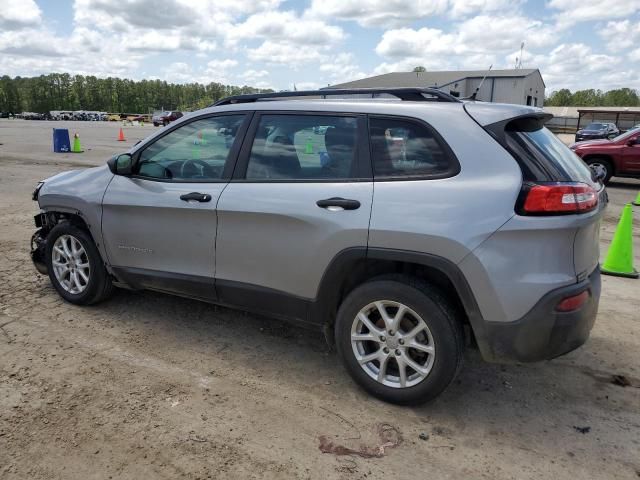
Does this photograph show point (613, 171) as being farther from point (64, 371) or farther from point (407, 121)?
point (64, 371)

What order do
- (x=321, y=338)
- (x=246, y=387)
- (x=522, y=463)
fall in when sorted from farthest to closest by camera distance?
(x=321, y=338) → (x=246, y=387) → (x=522, y=463)

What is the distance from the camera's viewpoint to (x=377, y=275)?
10.4 ft

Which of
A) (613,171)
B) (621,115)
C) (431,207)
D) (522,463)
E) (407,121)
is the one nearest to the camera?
(522,463)

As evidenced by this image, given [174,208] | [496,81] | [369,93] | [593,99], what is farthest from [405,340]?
[593,99]

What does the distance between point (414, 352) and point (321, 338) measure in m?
1.16

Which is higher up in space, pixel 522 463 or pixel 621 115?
pixel 621 115

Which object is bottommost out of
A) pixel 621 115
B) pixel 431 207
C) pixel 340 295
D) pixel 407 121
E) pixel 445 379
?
pixel 445 379

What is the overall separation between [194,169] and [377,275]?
5.42ft

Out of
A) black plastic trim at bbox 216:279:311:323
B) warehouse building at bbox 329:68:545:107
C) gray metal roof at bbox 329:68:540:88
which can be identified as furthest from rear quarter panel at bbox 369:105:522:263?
gray metal roof at bbox 329:68:540:88

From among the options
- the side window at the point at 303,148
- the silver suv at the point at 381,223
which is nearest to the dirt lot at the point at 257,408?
the silver suv at the point at 381,223

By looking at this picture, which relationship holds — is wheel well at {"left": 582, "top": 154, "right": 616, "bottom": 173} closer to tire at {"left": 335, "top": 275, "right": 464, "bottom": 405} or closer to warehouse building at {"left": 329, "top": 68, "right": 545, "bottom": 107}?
tire at {"left": 335, "top": 275, "right": 464, "bottom": 405}

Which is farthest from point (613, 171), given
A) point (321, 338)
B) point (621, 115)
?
point (621, 115)

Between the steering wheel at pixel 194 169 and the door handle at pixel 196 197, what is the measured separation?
0.59ft

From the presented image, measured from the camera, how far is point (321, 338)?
4129mm
